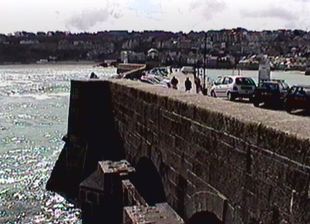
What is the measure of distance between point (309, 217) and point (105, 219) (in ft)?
38.6

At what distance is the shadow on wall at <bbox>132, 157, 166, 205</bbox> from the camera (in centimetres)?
1504

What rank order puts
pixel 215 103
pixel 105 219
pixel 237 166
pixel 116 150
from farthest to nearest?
pixel 116 150 < pixel 105 219 < pixel 215 103 < pixel 237 166

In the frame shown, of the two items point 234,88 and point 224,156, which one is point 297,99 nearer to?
point 234,88

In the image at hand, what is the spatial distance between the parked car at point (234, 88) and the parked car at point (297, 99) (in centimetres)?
699

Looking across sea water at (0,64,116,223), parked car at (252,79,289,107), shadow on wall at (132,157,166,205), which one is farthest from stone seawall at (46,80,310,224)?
sea water at (0,64,116,223)

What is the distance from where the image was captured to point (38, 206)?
79.7 feet

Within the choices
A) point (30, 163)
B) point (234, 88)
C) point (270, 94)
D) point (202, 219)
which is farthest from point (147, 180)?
point (30, 163)

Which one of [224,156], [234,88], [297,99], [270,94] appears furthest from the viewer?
[234,88]

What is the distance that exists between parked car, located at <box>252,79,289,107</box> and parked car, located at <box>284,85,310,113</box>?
80 cm

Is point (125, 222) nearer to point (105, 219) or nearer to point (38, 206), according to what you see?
point (105, 219)

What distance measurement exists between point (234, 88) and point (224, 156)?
746 inches

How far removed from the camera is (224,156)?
8.47 metres

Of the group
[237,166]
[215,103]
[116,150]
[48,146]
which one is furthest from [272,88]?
[48,146]

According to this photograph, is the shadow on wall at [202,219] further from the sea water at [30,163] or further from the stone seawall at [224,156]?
the sea water at [30,163]
